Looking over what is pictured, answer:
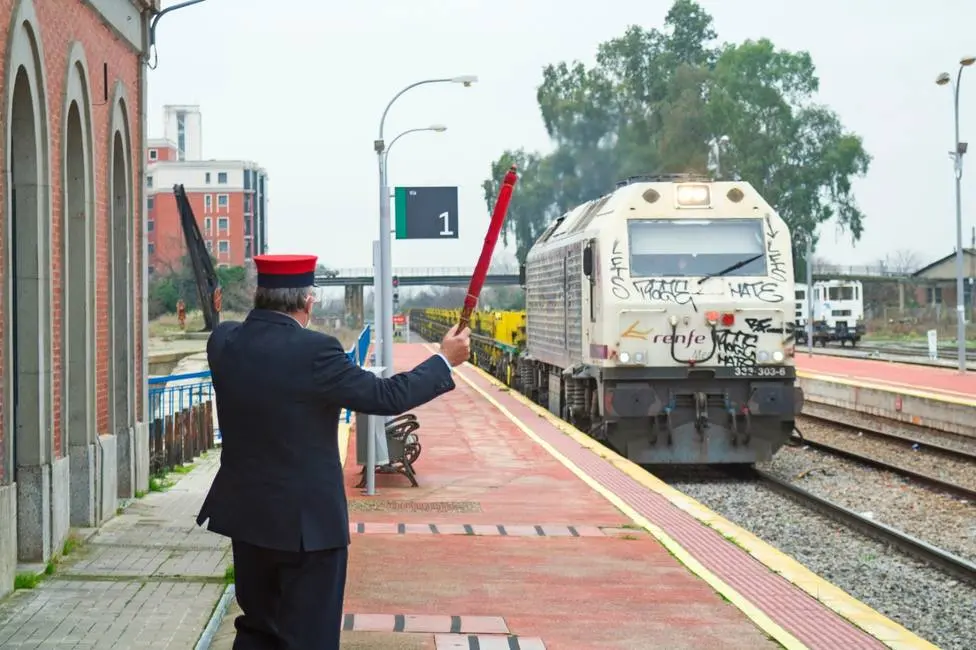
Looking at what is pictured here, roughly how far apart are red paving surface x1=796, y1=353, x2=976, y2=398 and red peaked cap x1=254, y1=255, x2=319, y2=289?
70.2 feet

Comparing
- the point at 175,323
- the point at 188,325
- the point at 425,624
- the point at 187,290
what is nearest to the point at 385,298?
the point at 425,624

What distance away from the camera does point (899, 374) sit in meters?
32.4

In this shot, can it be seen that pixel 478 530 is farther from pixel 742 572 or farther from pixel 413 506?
pixel 742 572

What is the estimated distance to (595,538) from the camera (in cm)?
1124

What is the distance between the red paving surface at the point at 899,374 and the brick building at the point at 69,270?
639 inches

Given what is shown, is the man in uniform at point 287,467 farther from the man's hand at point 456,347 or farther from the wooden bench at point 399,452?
the wooden bench at point 399,452

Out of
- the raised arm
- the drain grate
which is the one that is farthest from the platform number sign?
the raised arm

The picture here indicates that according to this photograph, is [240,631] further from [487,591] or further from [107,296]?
[107,296]

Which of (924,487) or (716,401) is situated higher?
(716,401)

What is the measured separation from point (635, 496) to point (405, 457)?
263cm

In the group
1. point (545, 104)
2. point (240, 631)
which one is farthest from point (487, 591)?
point (545, 104)

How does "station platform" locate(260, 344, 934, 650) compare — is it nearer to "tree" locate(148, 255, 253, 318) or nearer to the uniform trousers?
the uniform trousers

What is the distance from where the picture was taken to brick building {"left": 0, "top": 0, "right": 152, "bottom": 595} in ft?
30.5

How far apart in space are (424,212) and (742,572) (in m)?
7.64
